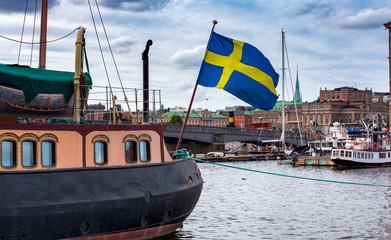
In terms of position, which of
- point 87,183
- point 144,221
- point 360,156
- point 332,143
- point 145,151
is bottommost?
point 360,156

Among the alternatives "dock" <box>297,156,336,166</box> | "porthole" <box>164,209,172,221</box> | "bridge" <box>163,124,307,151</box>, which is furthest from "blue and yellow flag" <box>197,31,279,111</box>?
"bridge" <box>163,124,307,151</box>

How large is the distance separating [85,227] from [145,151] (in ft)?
11.4

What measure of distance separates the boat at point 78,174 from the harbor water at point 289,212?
4.31 metres

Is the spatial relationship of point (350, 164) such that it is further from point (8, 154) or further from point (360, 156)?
point (8, 154)

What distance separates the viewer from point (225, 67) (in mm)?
21047

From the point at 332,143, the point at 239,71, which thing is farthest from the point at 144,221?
the point at 332,143

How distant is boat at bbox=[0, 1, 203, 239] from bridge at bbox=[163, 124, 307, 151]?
78.7m

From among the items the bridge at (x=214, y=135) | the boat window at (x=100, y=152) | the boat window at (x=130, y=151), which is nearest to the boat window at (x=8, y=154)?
the boat window at (x=100, y=152)

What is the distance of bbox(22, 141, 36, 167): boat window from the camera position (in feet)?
55.7

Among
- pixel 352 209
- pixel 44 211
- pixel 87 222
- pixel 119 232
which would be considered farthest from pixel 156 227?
pixel 352 209

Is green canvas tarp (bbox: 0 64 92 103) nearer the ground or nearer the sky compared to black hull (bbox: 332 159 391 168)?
nearer the sky

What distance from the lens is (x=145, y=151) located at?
19.9 m

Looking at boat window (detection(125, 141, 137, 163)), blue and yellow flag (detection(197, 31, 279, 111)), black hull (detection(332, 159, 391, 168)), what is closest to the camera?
boat window (detection(125, 141, 137, 163))

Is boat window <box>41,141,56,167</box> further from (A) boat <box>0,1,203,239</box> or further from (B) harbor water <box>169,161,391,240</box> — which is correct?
(B) harbor water <box>169,161,391,240</box>
